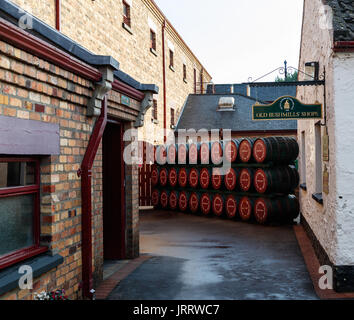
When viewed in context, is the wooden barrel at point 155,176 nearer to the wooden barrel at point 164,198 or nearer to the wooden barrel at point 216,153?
the wooden barrel at point 164,198

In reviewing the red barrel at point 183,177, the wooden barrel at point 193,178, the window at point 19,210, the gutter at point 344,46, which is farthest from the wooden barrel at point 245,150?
the window at point 19,210

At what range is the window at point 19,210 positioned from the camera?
3490 mm

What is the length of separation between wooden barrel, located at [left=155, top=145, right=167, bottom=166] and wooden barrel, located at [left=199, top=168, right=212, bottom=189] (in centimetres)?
195

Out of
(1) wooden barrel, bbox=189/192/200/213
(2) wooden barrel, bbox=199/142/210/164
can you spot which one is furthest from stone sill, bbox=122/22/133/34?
(1) wooden barrel, bbox=189/192/200/213

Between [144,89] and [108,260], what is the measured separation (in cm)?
292

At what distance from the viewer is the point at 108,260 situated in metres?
7.05

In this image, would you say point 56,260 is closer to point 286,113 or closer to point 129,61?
point 286,113

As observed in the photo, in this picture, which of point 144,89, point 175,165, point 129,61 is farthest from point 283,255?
point 129,61

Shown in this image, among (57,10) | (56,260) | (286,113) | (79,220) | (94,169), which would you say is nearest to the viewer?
(56,260)

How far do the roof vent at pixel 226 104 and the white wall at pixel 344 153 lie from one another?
1848cm

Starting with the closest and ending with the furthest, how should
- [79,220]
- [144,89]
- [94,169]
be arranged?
[79,220] < [94,169] < [144,89]

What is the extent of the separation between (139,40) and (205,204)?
7.10 metres

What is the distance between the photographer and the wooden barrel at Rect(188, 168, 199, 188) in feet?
42.2

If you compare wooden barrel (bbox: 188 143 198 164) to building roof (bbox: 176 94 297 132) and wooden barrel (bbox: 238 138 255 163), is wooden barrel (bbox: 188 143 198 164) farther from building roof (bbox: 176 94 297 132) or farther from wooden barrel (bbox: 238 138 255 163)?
building roof (bbox: 176 94 297 132)
